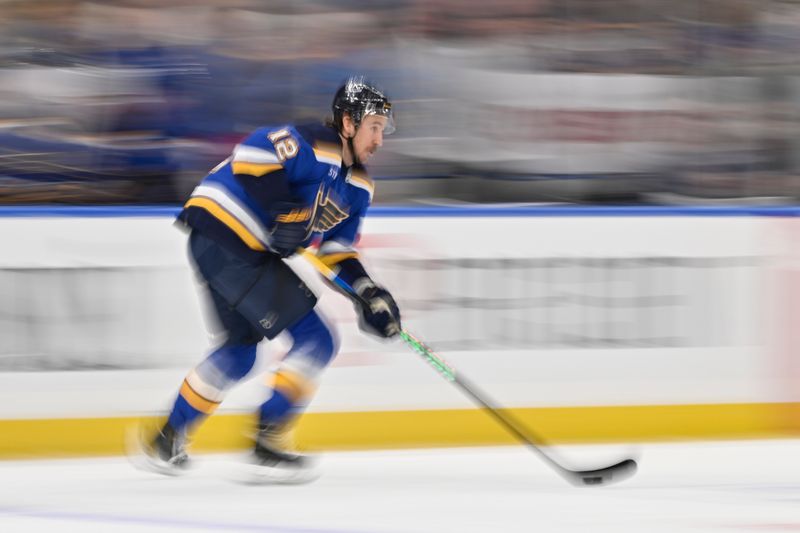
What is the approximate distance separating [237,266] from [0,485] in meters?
1.01

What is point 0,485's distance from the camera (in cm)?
335

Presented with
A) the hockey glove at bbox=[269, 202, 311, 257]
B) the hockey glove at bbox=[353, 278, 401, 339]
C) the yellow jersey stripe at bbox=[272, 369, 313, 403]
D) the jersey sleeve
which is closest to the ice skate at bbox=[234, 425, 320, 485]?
the yellow jersey stripe at bbox=[272, 369, 313, 403]

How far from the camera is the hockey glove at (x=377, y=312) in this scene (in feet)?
10.0

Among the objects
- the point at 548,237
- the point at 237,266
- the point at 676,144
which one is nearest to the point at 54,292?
the point at 237,266

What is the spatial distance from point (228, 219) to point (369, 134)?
42 centimetres

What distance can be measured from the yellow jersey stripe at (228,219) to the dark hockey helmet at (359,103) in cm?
36

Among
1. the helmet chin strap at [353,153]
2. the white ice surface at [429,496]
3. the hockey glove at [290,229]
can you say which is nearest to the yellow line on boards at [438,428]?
the white ice surface at [429,496]

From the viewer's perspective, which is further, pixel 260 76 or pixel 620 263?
pixel 260 76

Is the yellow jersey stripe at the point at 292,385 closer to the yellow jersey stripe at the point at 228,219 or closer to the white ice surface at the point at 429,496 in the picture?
the white ice surface at the point at 429,496

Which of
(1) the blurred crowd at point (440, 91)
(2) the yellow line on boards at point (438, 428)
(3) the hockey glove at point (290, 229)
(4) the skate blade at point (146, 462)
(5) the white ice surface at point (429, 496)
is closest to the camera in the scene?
(5) the white ice surface at point (429, 496)

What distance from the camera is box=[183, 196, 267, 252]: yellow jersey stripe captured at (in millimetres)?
2996

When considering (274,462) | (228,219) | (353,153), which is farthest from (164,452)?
(353,153)

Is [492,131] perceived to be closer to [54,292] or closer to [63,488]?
[54,292]

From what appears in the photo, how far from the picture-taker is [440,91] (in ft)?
14.3
